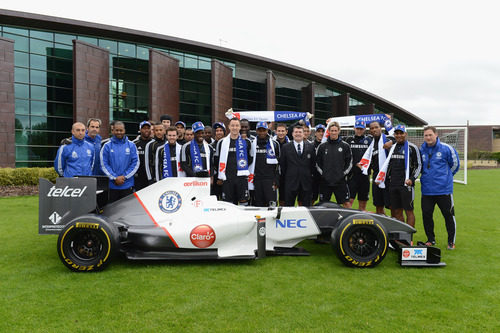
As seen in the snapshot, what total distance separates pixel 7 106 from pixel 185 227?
57.2ft

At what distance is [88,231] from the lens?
452 cm

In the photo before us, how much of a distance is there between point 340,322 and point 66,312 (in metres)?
2.67

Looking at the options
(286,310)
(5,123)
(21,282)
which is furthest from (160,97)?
(286,310)

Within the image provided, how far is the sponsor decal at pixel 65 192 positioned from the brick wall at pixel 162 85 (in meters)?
17.1

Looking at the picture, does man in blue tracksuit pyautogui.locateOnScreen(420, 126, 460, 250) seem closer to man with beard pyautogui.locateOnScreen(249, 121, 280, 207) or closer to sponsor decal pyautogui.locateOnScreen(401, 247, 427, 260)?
sponsor decal pyautogui.locateOnScreen(401, 247, 427, 260)

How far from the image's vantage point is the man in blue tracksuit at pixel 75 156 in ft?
19.3

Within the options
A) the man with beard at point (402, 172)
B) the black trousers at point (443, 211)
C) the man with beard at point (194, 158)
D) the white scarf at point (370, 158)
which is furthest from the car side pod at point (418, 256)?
the man with beard at point (194, 158)

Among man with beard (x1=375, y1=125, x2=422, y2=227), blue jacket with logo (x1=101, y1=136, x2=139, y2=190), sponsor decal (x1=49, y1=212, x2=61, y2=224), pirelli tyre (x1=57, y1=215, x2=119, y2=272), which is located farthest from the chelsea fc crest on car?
man with beard (x1=375, y1=125, x2=422, y2=227)

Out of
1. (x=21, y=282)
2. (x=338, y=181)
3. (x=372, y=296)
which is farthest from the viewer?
(x=338, y=181)

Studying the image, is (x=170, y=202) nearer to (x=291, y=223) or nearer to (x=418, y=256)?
(x=291, y=223)

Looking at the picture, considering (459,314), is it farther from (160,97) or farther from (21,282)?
(160,97)

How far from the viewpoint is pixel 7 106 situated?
56.1 feet

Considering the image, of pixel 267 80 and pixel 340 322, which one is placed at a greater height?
pixel 267 80

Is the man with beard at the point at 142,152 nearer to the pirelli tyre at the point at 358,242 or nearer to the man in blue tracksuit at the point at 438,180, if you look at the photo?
the pirelli tyre at the point at 358,242
